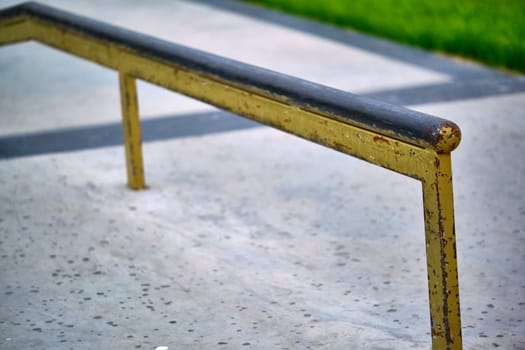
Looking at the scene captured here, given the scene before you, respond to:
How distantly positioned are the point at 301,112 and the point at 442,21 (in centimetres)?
611

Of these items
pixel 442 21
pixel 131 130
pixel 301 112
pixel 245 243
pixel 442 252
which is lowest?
pixel 442 21

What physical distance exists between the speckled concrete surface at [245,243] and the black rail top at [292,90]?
2.56 feet

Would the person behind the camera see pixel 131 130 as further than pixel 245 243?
Yes

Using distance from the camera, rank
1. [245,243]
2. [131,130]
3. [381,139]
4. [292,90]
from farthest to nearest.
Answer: [131,130] → [245,243] → [292,90] → [381,139]

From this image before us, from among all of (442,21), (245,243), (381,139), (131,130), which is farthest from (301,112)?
(442,21)

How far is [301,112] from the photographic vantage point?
3607 millimetres

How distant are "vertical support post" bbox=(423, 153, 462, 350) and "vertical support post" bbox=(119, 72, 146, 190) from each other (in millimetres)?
2366

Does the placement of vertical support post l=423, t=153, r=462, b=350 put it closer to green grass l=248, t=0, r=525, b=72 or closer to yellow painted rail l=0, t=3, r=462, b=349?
yellow painted rail l=0, t=3, r=462, b=349

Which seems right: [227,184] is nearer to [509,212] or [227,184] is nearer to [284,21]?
[509,212]

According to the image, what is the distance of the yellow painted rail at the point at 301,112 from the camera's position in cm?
299

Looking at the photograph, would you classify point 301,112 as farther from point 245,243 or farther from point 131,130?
point 131,130

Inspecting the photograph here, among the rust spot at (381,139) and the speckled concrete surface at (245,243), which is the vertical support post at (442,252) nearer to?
the rust spot at (381,139)

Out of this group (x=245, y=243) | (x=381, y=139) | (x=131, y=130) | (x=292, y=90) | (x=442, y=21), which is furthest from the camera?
(x=442, y=21)

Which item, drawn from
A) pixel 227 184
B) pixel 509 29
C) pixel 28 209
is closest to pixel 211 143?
pixel 227 184
